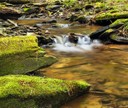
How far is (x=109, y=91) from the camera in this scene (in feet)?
22.0

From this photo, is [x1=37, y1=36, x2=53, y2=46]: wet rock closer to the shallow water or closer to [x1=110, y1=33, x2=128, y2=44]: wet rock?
the shallow water

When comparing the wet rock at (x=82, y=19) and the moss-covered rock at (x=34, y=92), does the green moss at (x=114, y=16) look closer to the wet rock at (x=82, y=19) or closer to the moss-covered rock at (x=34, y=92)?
the wet rock at (x=82, y=19)

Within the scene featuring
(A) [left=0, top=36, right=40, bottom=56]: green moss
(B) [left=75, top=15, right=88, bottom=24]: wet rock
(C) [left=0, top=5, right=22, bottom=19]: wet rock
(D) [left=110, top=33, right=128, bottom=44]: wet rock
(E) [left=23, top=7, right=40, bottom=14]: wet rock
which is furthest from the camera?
(E) [left=23, top=7, right=40, bottom=14]: wet rock

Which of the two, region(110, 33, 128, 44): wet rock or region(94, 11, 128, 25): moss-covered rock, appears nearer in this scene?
region(110, 33, 128, 44): wet rock

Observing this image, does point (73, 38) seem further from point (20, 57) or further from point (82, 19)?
point (20, 57)

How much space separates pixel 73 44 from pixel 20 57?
5.56 metres

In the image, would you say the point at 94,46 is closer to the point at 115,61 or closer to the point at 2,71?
the point at 115,61

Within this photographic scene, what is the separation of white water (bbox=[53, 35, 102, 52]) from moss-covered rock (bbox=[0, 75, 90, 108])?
562 centimetres

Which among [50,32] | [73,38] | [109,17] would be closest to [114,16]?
[109,17]

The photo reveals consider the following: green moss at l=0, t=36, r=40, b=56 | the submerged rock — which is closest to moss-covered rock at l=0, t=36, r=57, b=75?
green moss at l=0, t=36, r=40, b=56

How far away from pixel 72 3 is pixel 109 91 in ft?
56.8

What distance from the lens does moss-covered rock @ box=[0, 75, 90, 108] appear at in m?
5.25

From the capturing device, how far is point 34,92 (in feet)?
17.9

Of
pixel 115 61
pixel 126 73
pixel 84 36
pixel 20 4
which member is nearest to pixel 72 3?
pixel 20 4
